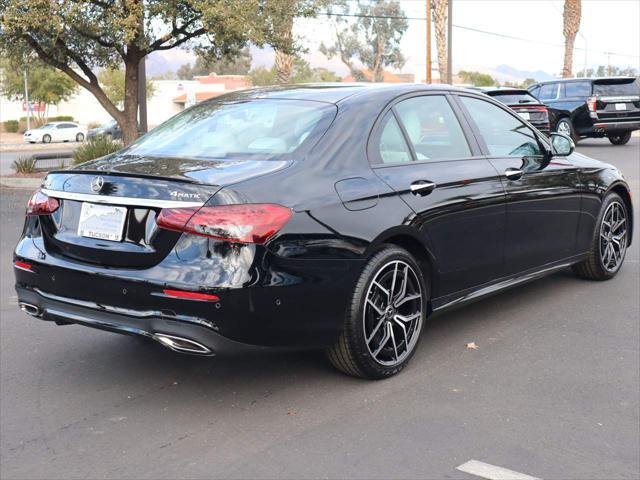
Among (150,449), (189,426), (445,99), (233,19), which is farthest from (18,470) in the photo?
(233,19)

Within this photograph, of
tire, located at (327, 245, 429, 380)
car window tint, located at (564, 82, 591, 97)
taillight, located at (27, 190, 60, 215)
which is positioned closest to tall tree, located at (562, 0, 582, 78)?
car window tint, located at (564, 82, 591, 97)

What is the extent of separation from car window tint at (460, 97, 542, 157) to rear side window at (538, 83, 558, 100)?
18115mm

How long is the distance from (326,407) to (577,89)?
2052 centimetres

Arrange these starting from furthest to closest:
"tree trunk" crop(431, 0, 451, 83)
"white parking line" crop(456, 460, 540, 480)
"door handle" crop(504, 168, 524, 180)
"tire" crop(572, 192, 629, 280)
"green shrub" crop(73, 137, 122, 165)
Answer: "tree trunk" crop(431, 0, 451, 83) < "green shrub" crop(73, 137, 122, 165) < "tire" crop(572, 192, 629, 280) < "door handle" crop(504, 168, 524, 180) < "white parking line" crop(456, 460, 540, 480)

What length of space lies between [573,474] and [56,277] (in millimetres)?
2796

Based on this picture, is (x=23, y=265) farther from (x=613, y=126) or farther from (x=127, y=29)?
(x=613, y=126)

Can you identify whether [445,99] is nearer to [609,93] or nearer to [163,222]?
[163,222]

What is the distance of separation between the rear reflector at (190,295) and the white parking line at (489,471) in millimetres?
1384

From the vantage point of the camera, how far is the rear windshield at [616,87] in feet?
73.9

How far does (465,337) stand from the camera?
5.61m

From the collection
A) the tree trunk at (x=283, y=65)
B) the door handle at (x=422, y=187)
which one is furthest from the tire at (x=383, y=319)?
the tree trunk at (x=283, y=65)

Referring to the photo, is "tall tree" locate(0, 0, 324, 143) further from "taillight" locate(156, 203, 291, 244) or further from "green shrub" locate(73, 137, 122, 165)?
"taillight" locate(156, 203, 291, 244)

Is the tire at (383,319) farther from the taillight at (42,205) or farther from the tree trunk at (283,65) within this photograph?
the tree trunk at (283,65)

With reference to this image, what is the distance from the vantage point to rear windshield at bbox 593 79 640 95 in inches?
887
